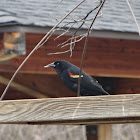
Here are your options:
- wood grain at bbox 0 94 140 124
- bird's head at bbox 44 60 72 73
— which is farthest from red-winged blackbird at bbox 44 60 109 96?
wood grain at bbox 0 94 140 124

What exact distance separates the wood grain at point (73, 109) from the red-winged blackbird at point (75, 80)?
1.35m

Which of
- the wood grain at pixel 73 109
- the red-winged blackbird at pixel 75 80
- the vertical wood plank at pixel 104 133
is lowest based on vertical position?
the vertical wood plank at pixel 104 133

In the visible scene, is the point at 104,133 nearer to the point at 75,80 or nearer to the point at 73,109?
the point at 75,80

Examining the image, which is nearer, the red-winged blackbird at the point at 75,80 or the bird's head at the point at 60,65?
the red-winged blackbird at the point at 75,80

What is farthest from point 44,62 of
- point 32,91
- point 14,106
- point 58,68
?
point 14,106

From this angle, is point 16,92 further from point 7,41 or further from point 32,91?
point 7,41

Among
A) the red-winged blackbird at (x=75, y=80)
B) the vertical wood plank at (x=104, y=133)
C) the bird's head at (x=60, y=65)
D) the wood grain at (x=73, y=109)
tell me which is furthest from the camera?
the vertical wood plank at (x=104, y=133)

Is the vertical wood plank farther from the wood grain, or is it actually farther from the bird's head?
the wood grain

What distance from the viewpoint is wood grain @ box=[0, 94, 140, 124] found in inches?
81.7

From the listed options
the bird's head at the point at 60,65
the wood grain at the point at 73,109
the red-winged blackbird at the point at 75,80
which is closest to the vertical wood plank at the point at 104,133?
Result: the red-winged blackbird at the point at 75,80

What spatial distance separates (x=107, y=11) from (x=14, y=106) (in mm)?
2688

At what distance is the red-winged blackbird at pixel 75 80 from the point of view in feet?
11.8

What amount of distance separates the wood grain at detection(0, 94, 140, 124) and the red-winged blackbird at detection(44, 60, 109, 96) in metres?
1.35

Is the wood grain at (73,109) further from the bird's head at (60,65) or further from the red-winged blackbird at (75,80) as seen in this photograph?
the bird's head at (60,65)
